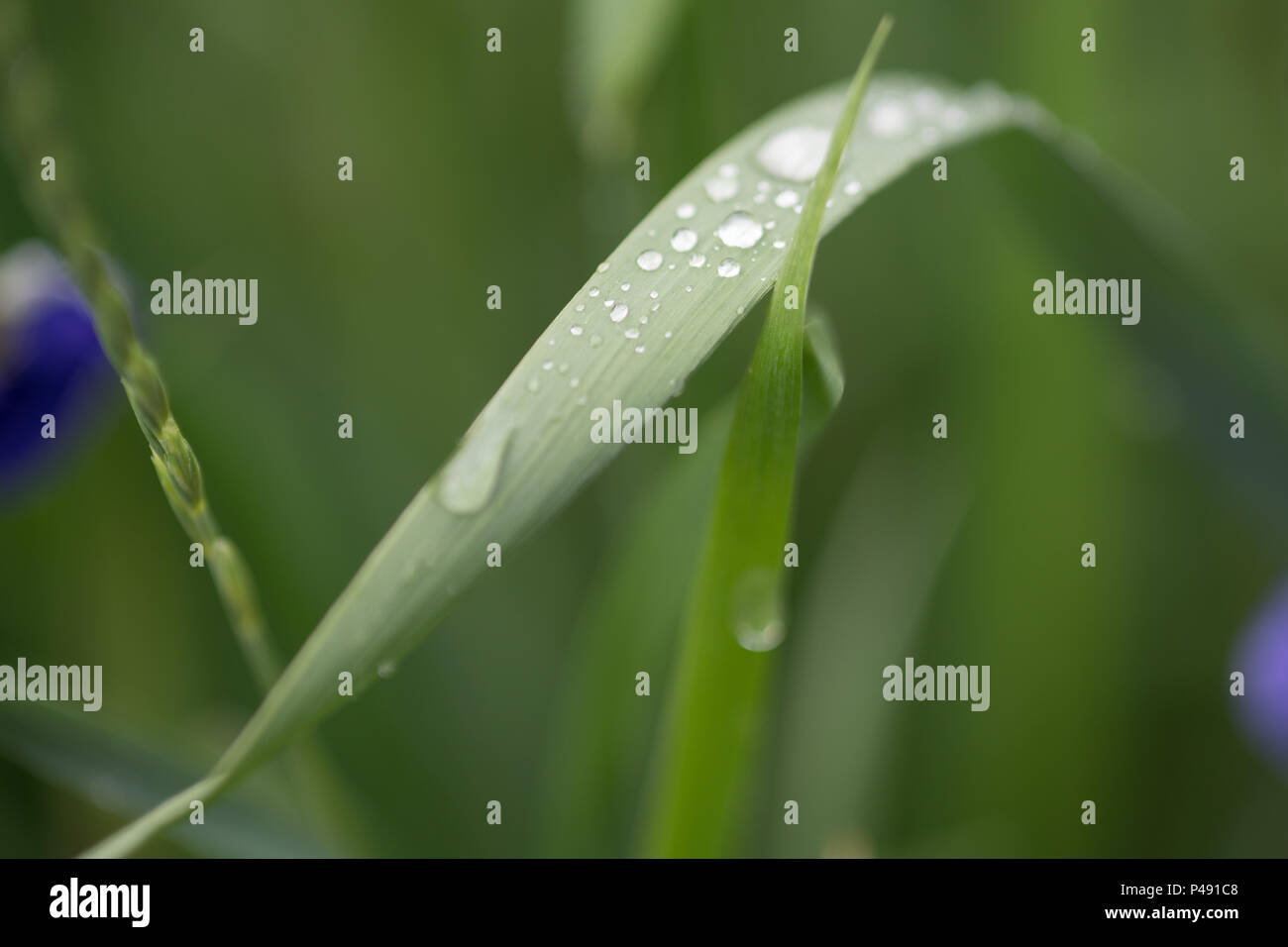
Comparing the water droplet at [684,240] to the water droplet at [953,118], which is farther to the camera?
the water droplet at [953,118]

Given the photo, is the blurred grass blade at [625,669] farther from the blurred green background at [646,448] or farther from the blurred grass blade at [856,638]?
the blurred grass blade at [856,638]

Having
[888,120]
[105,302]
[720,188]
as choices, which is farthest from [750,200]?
[105,302]

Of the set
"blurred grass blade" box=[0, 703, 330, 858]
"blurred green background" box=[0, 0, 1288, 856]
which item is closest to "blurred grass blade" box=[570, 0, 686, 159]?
"blurred green background" box=[0, 0, 1288, 856]

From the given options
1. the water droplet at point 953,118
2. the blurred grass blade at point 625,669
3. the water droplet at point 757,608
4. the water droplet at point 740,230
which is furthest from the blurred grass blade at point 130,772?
the water droplet at point 953,118

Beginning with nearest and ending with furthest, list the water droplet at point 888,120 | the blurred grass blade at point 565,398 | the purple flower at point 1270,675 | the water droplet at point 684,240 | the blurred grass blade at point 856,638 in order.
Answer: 1. the blurred grass blade at point 565,398
2. the water droplet at point 684,240
3. the water droplet at point 888,120
4. the purple flower at point 1270,675
5. the blurred grass blade at point 856,638

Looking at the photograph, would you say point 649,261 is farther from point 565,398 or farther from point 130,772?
point 130,772

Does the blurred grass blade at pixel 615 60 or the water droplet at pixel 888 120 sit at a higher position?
the blurred grass blade at pixel 615 60
